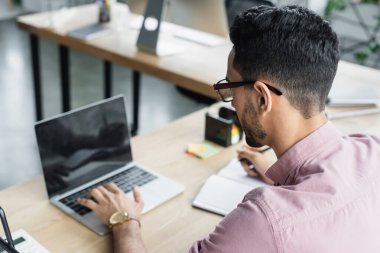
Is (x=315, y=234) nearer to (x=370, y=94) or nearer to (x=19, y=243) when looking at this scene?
(x=19, y=243)

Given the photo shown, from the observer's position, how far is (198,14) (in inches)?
104

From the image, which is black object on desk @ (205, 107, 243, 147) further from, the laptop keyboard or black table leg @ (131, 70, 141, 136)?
black table leg @ (131, 70, 141, 136)

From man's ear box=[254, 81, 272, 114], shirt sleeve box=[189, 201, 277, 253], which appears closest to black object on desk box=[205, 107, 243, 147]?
man's ear box=[254, 81, 272, 114]

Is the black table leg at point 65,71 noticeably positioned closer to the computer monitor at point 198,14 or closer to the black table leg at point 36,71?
the black table leg at point 36,71

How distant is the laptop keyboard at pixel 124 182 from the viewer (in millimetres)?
1357

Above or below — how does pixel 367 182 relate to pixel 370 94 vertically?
above

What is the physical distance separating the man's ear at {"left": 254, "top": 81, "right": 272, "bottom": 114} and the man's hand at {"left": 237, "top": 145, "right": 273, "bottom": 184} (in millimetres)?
518

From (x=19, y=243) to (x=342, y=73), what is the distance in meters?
1.80

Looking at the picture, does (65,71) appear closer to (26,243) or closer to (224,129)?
(224,129)

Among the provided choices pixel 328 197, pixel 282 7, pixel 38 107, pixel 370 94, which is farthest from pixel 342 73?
pixel 38 107

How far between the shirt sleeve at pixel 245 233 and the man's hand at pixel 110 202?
1.33 ft

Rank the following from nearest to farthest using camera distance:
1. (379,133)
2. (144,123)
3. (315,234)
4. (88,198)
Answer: (315,234)
(88,198)
(379,133)
(144,123)

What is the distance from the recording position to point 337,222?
889mm

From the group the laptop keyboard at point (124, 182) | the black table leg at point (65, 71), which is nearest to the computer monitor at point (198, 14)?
the black table leg at point (65, 71)
